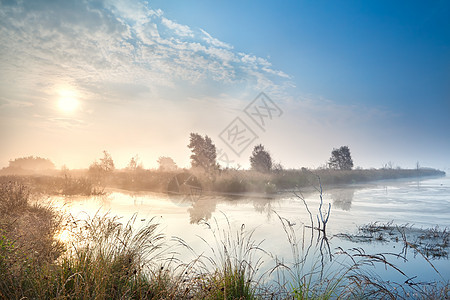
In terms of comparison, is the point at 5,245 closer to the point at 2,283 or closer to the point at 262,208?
the point at 2,283

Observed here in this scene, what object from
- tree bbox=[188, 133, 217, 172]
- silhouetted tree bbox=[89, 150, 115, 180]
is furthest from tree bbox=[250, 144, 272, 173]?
silhouetted tree bbox=[89, 150, 115, 180]

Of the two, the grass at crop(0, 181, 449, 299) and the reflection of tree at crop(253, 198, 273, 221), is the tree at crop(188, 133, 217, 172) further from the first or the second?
the grass at crop(0, 181, 449, 299)

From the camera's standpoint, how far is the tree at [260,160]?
92.9 ft

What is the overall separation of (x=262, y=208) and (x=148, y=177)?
13597 mm

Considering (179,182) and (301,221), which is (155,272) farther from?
(179,182)

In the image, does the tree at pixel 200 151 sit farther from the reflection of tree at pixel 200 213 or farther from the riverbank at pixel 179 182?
the reflection of tree at pixel 200 213

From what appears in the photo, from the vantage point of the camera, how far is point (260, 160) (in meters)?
29.2

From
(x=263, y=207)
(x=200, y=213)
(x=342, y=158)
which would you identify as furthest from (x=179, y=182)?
(x=342, y=158)

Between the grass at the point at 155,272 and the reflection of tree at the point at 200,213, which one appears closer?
the grass at the point at 155,272

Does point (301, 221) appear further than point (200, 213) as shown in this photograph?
No

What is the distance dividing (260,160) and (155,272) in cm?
2588

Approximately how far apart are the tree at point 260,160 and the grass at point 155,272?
21.5m

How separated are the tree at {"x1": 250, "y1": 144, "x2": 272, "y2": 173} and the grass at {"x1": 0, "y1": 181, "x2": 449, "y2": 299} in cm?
2148

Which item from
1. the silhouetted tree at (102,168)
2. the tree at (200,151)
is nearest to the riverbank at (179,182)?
the silhouetted tree at (102,168)
